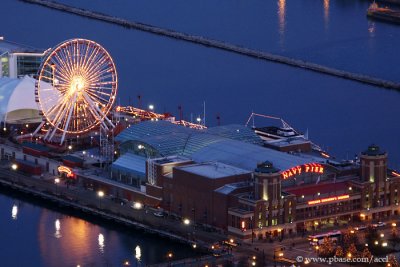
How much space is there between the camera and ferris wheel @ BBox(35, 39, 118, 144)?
59.4 metres

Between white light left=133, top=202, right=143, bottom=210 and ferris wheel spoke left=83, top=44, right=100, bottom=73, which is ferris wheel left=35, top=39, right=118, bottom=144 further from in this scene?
white light left=133, top=202, right=143, bottom=210

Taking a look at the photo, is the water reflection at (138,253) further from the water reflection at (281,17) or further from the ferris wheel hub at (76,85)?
the water reflection at (281,17)

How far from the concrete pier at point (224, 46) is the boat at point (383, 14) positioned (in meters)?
10.1

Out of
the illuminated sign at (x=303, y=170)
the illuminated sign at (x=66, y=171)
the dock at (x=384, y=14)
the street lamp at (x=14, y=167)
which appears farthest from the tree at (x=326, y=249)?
the dock at (x=384, y=14)

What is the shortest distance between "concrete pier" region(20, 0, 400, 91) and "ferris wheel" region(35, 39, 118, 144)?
1218 cm

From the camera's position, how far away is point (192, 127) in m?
58.6

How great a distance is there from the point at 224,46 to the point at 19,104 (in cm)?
1623

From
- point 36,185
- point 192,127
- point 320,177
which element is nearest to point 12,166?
point 36,185

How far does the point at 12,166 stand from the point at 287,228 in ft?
35.4

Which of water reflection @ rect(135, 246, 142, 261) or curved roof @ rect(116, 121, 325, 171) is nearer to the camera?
water reflection @ rect(135, 246, 142, 261)

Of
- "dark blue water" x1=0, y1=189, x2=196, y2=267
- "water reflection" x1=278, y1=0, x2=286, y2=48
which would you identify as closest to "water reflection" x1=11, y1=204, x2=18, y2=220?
"dark blue water" x1=0, y1=189, x2=196, y2=267

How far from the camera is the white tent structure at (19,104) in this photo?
6125 cm

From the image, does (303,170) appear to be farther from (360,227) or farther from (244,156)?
(360,227)

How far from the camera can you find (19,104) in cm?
6131
